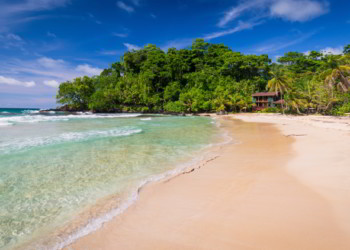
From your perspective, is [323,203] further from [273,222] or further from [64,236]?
[64,236]

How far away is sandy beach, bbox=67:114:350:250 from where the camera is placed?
251cm

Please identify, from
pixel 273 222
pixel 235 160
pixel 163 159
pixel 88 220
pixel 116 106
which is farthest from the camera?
pixel 116 106

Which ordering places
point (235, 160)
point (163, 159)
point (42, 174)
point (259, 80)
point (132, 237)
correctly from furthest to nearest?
point (259, 80)
point (163, 159)
point (235, 160)
point (42, 174)
point (132, 237)

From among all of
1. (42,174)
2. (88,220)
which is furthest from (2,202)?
(88,220)

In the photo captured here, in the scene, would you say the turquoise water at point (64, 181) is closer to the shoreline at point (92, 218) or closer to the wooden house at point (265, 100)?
the shoreline at point (92, 218)

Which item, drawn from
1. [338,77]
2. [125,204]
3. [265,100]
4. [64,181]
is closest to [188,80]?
[265,100]

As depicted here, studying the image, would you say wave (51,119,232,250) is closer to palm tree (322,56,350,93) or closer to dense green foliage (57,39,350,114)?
palm tree (322,56,350,93)

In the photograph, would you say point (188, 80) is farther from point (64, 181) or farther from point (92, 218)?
point (92, 218)

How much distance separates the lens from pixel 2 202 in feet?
12.7

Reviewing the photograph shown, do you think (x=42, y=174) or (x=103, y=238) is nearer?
(x=103, y=238)

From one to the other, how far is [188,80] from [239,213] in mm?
55707

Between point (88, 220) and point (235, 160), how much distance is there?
4.63 metres

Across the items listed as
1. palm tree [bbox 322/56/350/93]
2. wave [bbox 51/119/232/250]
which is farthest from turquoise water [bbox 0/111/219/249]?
palm tree [bbox 322/56/350/93]

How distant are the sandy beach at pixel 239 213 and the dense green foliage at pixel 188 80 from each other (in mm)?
40256
